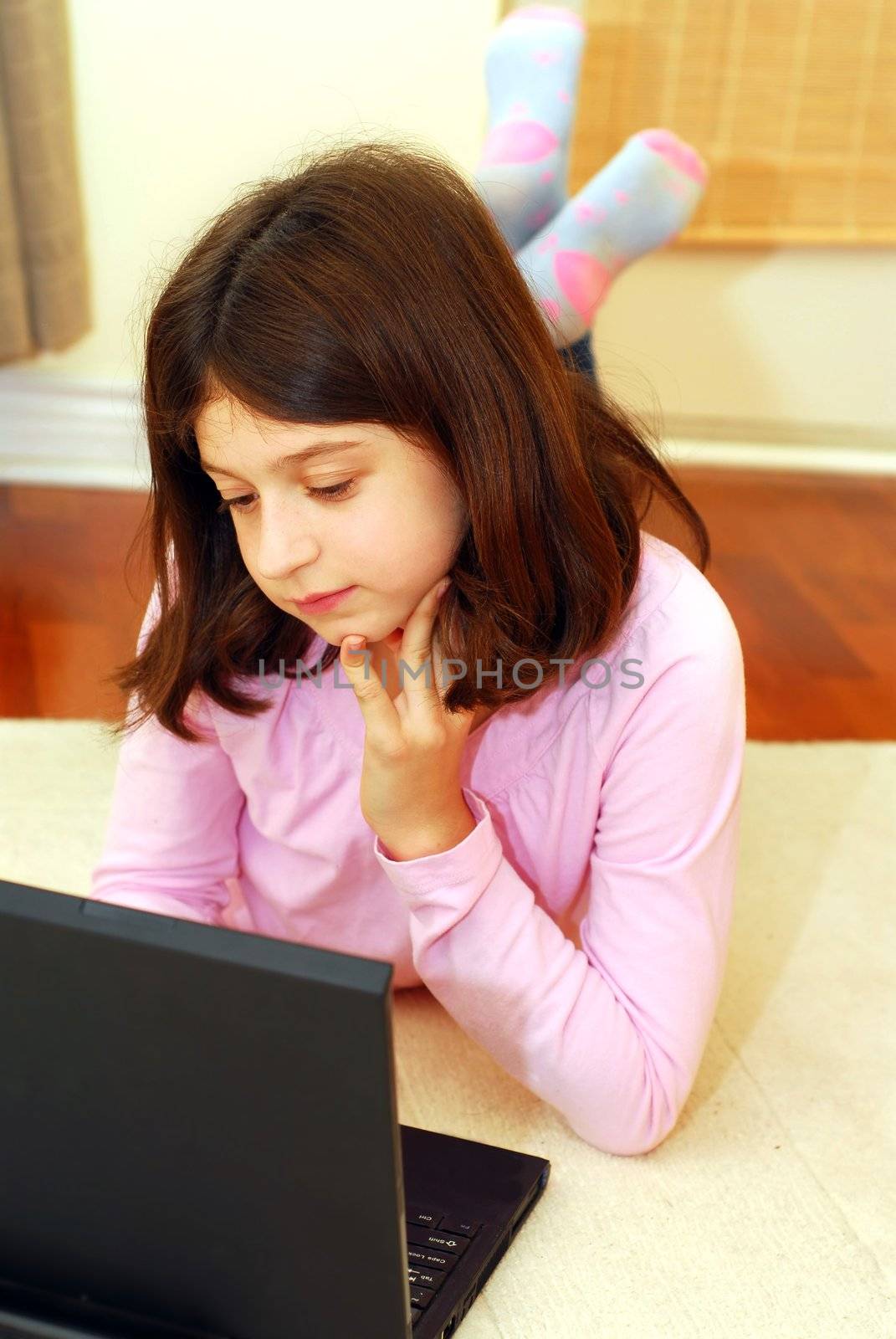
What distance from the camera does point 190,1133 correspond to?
521mm

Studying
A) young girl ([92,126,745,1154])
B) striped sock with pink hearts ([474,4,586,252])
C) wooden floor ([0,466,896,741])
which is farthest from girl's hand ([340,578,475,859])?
striped sock with pink hearts ([474,4,586,252])

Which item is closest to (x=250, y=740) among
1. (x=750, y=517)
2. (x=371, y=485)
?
(x=371, y=485)

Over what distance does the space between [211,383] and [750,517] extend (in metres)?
1.80

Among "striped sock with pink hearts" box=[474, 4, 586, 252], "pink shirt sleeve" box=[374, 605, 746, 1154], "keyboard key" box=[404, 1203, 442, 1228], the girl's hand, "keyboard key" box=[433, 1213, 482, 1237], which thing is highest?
"striped sock with pink hearts" box=[474, 4, 586, 252]

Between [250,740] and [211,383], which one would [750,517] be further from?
Result: [211,383]

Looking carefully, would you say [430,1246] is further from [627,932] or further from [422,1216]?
[627,932]

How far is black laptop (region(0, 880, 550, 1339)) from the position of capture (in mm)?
473

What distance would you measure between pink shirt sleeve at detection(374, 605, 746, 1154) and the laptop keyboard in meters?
Result: 0.12

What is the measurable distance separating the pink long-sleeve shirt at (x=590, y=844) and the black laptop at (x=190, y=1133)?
30 cm

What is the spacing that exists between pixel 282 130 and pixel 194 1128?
207cm

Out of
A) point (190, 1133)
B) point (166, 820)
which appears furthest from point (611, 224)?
point (190, 1133)

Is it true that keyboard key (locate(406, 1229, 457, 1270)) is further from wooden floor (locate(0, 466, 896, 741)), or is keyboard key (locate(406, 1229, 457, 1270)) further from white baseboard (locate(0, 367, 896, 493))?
white baseboard (locate(0, 367, 896, 493))

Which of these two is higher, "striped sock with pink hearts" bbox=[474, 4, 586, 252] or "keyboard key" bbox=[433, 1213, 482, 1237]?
"striped sock with pink hearts" bbox=[474, 4, 586, 252]

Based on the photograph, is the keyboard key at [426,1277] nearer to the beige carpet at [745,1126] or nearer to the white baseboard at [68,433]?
the beige carpet at [745,1126]
